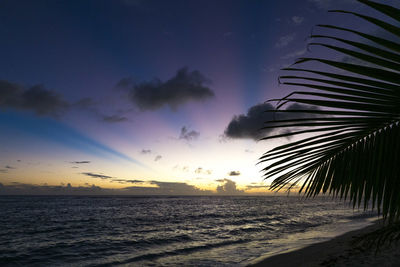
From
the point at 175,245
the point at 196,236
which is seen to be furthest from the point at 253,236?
the point at 175,245

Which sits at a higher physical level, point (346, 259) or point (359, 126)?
point (359, 126)

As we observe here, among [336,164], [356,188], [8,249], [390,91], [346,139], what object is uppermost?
[390,91]

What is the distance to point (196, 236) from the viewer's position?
18672 mm

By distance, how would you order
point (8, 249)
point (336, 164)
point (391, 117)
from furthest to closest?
point (8, 249), point (336, 164), point (391, 117)

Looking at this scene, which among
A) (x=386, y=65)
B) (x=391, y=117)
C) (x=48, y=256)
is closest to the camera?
(x=386, y=65)

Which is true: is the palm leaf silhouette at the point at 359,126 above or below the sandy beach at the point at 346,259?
above

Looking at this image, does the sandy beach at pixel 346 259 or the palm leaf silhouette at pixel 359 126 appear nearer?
the palm leaf silhouette at pixel 359 126

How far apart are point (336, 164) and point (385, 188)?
0.28 metres

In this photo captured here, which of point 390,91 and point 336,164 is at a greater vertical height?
point 390,91

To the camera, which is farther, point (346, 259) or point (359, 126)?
point (346, 259)

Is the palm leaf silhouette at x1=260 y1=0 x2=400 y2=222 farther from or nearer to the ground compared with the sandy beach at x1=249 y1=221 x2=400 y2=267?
farther from the ground

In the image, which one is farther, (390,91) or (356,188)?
(356,188)

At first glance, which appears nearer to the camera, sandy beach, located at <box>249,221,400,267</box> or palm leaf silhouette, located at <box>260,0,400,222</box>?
palm leaf silhouette, located at <box>260,0,400,222</box>

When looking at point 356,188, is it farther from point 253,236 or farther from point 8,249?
point 8,249
